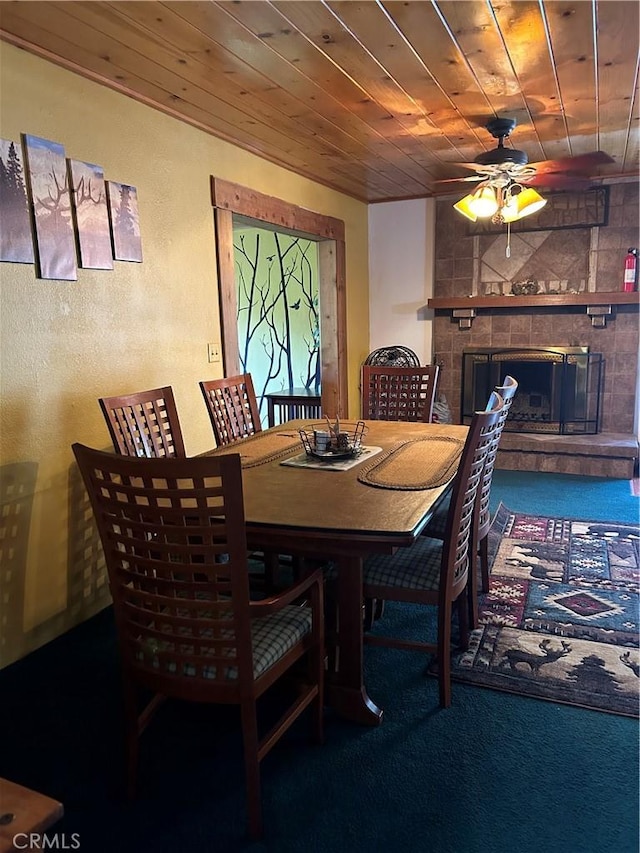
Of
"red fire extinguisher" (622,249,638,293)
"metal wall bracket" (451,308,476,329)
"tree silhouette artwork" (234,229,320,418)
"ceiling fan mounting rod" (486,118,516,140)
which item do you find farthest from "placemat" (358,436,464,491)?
"tree silhouette artwork" (234,229,320,418)

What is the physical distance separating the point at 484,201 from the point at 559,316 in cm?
217

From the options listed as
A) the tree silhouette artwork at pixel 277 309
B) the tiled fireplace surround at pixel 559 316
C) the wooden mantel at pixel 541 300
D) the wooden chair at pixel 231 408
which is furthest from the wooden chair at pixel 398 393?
the tree silhouette artwork at pixel 277 309

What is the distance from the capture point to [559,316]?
508 cm

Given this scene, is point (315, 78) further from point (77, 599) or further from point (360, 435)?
point (77, 599)

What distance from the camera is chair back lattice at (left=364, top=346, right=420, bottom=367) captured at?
17.9ft

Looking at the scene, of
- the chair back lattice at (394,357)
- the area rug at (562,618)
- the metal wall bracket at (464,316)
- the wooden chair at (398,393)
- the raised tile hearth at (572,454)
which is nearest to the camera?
the area rug at (562,618)

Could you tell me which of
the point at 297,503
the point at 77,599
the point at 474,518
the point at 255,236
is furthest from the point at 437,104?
the point at 255,236

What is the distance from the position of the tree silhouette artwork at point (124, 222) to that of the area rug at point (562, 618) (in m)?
2.28

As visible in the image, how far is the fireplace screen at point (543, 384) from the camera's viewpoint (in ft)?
16.6

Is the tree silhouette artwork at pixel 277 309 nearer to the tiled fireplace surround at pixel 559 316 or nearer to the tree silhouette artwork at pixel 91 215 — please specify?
the tiled fireplace surround at pixel 559 316

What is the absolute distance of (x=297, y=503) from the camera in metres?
1.88

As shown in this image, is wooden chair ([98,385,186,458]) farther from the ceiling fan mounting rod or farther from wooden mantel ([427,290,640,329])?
wooden mantel ([427,290,640,329])

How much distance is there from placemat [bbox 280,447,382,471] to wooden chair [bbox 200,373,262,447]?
26.1 inches

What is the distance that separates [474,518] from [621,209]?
3.75m
